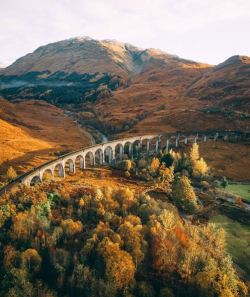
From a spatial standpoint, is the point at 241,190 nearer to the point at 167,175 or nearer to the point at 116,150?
the point at 167,175

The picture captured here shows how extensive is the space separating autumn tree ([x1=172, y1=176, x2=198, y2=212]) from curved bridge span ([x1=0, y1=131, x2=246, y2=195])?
4122cm

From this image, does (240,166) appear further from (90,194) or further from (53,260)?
(53,260)

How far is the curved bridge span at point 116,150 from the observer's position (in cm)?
12004

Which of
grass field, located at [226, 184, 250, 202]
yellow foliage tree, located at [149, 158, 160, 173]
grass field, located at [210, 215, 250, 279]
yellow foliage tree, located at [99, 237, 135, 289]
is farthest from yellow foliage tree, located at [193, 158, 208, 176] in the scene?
yellow foliage tree, located at [99, 237, 135, 289]

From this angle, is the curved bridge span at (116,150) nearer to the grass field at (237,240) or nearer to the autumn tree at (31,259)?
the autumn tree at (31,259)

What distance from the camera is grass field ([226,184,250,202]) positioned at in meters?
112

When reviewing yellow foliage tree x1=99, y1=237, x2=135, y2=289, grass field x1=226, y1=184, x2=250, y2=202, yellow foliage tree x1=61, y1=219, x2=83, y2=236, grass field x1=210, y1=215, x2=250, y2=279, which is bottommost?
grass field x1=210, y1=215, x2=250, y2=279

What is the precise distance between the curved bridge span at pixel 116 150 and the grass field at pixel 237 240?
5491 cm

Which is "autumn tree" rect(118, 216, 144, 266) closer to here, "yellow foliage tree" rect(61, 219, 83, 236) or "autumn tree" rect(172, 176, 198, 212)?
"yellow foliage tree" rect(61, 219, 83, 236)

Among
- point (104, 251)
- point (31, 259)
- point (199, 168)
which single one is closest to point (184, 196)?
point (199, 168)

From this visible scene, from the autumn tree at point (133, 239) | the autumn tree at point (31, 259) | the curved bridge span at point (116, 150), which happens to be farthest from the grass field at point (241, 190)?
the autumn tree at point (31, 259)

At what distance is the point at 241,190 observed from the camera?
120 m

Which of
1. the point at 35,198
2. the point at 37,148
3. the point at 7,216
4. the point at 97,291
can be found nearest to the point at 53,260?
the point at 97,291

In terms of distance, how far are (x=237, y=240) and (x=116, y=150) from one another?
98.3m
